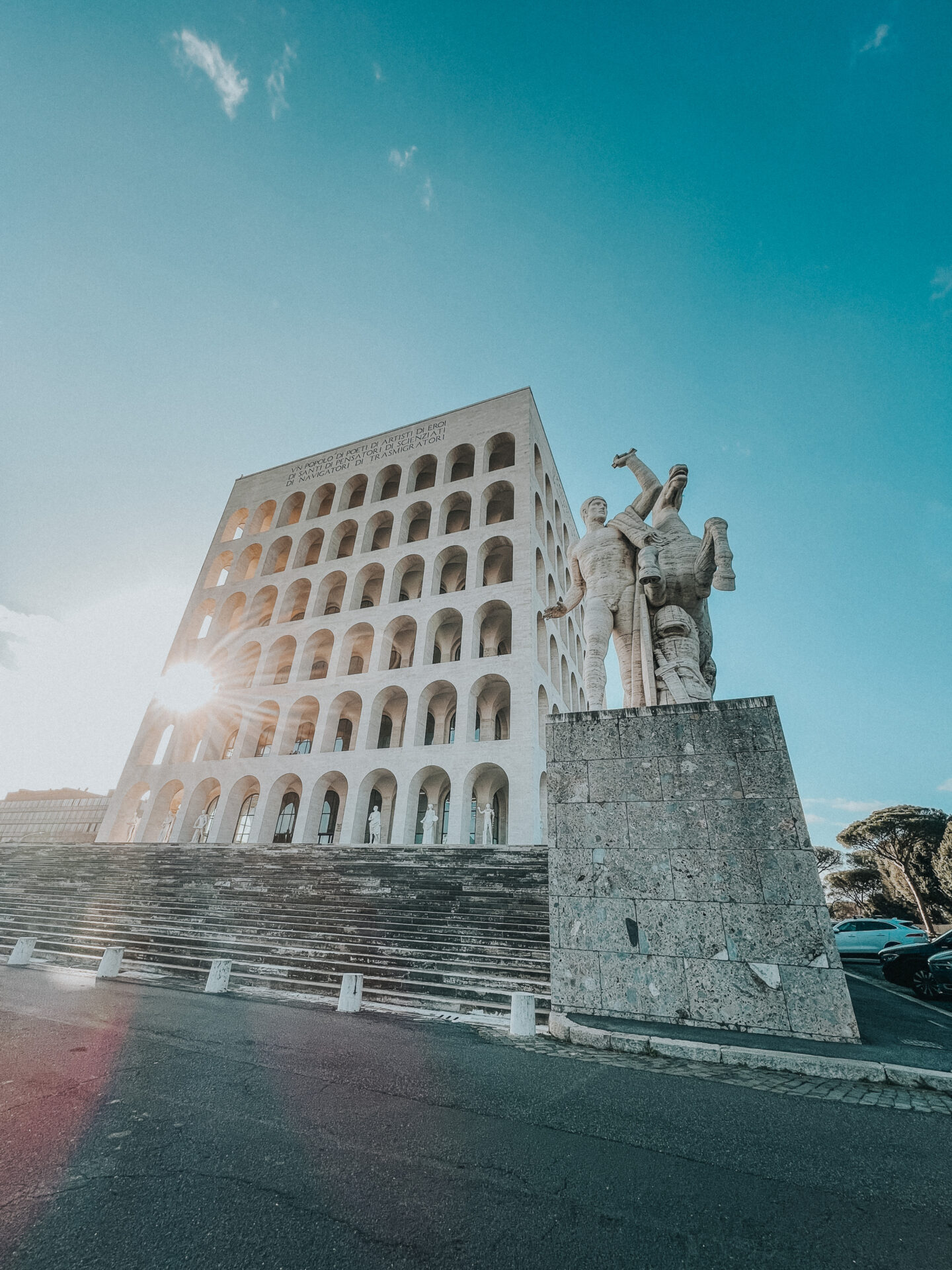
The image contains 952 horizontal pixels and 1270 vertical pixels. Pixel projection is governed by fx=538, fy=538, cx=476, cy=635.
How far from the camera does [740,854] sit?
6.11 metres

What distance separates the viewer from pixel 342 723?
2806cm

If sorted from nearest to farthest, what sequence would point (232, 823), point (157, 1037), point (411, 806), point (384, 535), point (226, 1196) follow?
point (226, 1196), point (157, 1037), point (411, 806), point (232, 823), point (384, 535)

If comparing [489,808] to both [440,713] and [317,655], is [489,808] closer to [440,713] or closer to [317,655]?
[440,713]

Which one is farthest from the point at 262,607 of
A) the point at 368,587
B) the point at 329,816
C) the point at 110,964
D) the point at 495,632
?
the point at 110,964

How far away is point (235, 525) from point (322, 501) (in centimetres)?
622

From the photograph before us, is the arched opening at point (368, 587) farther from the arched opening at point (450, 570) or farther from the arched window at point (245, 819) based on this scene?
the arched window at point (245, 819)

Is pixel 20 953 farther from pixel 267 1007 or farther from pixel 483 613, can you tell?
pixel 483 613

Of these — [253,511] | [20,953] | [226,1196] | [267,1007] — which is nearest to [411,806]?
[20,953]

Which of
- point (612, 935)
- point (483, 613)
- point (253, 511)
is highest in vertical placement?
point (253, 511)

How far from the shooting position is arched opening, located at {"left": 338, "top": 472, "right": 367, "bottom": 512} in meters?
31.0

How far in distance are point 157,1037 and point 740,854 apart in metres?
6.11

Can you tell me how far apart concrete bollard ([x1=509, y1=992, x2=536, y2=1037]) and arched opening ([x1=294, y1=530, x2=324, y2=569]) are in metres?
26.4

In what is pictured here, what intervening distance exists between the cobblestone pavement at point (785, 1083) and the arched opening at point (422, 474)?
2677cm

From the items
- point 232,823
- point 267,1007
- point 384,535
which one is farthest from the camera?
point 384,535
